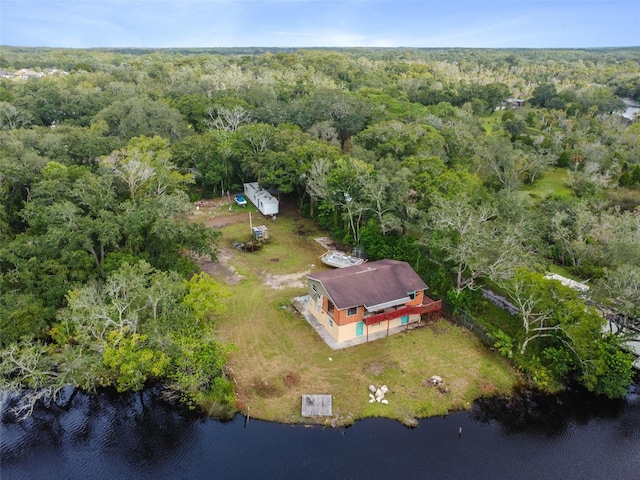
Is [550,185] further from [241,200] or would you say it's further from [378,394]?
[378,394]

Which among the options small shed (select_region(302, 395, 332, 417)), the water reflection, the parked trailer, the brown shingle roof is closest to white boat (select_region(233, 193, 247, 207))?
the parked trailer

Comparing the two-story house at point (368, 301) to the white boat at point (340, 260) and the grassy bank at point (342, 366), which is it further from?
the white boat at point (340, 260)

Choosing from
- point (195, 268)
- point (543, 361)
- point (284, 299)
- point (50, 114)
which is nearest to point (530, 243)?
point (543, 361)

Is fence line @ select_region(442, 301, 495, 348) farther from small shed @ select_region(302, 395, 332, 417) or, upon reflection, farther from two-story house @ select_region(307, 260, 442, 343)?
small shed @ select_region(302, 395, 332, 417)

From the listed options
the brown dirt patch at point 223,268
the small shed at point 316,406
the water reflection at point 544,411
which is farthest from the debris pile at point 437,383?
the brown dirt patch at point 223,268

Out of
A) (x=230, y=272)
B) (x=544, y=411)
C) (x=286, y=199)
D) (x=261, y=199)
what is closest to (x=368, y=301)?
(x=544, y=411)

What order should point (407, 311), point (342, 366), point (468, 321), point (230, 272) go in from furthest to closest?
point (230, 272) < point (468, 321) < point (407, 311) < point (342, 366)
